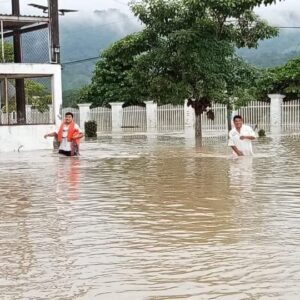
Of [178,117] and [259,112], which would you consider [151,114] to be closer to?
[178,117]

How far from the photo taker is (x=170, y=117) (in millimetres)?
43719

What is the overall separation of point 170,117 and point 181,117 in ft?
2.88

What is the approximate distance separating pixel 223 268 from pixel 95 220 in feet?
8.58

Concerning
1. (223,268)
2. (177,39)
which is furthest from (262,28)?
(223,268)

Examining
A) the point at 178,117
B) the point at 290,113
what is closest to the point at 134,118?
the point at 178,117

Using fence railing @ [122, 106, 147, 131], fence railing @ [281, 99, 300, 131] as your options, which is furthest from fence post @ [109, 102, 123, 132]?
fence railing @ [281, 99, 300, 131]

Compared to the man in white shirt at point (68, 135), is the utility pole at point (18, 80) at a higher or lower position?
higher

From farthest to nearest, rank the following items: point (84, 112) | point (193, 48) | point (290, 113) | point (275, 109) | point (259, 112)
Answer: point (84, 112) → point (259, 112) → point (290, 113) → point (275, 109) → point (193, 48)

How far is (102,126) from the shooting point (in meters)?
46.7

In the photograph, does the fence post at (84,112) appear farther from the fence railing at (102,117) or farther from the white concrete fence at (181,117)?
the fence railing at (102,117)

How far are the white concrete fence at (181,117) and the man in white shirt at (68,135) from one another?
810 inches

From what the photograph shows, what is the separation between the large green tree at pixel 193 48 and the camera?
22953mm

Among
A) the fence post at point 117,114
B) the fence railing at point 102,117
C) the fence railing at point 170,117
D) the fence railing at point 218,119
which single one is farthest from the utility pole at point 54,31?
the fence railing at point 102,117

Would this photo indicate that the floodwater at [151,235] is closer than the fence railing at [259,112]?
Yes
